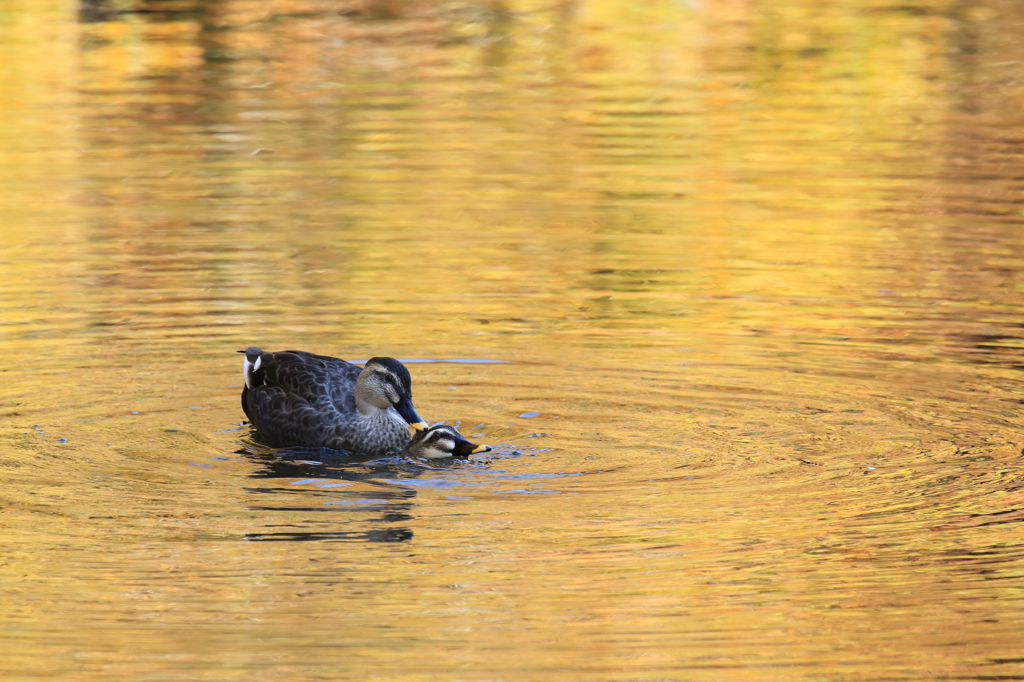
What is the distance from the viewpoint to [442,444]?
10258 mm

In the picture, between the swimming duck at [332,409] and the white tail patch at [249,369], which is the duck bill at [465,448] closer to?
the swimming duck at [332,409]

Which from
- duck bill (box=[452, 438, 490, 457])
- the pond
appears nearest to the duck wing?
the pond

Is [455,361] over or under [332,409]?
under

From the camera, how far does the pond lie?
775cm

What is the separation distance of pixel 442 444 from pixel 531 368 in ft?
6.92

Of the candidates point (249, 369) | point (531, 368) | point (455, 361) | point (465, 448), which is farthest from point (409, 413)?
point (455, 361)

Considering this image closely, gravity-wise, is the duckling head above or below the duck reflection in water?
above

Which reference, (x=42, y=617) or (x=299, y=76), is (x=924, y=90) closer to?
(x=299, y=76)

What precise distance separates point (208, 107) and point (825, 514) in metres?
17.3

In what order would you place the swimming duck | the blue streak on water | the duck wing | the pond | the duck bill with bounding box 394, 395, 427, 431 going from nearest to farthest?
1. the pond
2. the duck bill with bounding box 394, 395, 427, 431
3. the swimming duck
4. the duck wing
5. the blue streak on water

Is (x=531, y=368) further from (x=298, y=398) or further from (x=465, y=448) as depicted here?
(x=465, y=448)

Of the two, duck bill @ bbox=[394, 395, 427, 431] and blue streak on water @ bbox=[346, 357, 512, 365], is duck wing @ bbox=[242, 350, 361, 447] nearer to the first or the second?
duck bill @ bbox=[394, 395, 427, 431]

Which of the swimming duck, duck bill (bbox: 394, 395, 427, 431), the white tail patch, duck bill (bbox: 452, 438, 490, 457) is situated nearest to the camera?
duck bill (bbox: 452, 438, 490, 457)

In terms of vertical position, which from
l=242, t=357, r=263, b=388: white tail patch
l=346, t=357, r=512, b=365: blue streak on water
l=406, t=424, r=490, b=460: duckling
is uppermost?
l=242, t=357, r=263, b=388: white tail patch
